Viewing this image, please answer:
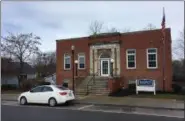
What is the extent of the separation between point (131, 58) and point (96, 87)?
5.38m

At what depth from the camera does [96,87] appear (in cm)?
2598

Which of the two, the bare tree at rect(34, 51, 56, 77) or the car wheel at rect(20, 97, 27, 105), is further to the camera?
A: the bare tree at rect(34, 51, 56, 77)

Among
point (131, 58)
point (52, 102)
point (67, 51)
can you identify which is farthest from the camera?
point (67, 51)

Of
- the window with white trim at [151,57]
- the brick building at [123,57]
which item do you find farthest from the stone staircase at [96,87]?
the window with white trim at [151,57]

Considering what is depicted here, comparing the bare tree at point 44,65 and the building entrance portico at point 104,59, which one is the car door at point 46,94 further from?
the bare tree at point 44,65

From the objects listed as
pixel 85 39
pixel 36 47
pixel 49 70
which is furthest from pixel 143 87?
pixel 49 70

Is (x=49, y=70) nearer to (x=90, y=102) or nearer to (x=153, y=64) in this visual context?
(x=153, y=64)

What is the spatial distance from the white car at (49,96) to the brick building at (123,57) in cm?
799

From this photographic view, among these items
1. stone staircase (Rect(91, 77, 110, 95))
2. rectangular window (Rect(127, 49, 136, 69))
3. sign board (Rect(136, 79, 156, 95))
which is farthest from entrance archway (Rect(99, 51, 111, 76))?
sign board (Rect(136, 79, 156, 95))

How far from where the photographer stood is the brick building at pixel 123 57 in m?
27.1

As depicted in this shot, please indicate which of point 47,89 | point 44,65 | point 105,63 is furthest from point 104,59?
point 44,65

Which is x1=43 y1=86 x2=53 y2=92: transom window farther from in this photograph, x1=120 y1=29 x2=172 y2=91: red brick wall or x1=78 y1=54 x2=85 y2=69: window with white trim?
x1=78 y1=54 x2=85 y2=69: window with white trim

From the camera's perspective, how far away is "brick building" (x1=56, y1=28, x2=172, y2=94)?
2709 cm

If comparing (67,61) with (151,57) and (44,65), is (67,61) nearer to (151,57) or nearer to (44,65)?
(151,57)
